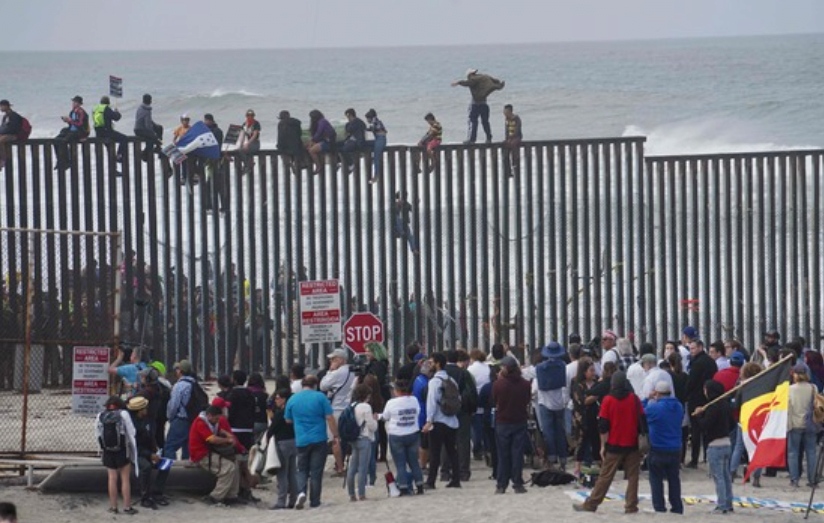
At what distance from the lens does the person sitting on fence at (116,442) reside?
18359 mm

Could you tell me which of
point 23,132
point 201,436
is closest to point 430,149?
point 23,132

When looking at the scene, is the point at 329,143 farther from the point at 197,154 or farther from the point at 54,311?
the point at 54,311

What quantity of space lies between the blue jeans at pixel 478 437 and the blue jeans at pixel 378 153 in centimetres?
524

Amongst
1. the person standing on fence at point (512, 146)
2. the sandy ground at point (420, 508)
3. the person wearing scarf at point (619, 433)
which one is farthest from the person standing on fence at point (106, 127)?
the person wearing scarf at point (619, 433)

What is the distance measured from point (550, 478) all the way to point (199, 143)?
808cm

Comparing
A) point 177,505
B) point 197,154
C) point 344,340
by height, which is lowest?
point 177,505

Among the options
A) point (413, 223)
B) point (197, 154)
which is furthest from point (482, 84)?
point (197, 154)

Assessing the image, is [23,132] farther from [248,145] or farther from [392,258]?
[392,258]

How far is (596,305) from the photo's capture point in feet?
87.2

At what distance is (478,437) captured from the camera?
22.2 metres

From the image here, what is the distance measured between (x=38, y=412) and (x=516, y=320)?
6.52 meters

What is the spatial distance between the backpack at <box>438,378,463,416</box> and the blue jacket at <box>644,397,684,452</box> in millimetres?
2540

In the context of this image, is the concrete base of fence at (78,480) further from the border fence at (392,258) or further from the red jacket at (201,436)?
the border fence at (392,258)

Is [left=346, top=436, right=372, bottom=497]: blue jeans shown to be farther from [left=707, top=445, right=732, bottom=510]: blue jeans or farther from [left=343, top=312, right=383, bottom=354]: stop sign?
[left=343, top=312, right=383, bottom=354]: stop sign
